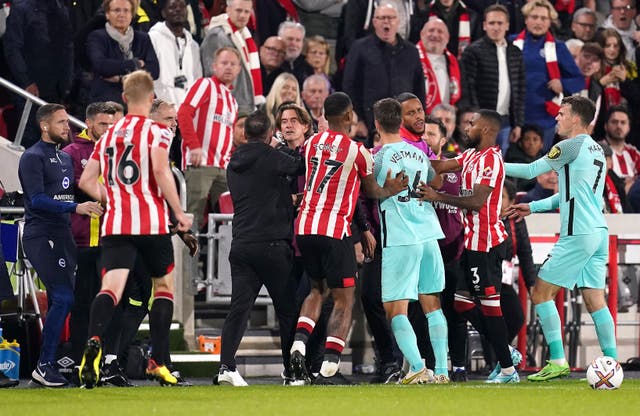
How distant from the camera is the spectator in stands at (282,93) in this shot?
12.9 metres

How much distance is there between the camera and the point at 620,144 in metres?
16.0

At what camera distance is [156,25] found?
45.1 feet

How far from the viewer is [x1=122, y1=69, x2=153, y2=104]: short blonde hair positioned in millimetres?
9117

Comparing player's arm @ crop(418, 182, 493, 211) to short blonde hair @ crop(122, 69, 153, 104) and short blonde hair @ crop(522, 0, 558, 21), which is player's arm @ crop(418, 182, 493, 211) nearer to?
short blonde hair @ crop(122, 69, 153, 104)

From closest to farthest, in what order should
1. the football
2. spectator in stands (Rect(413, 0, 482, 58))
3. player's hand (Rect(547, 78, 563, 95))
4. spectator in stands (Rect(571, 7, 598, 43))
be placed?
the football → player's hand (Rect(547, 78, 563, 95)) → spectator in stands (Rect(413, 0, 482, 58)) → spectator in stands (Rect(571, 7, 598, 43))

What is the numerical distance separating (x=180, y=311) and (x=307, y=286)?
163 cm

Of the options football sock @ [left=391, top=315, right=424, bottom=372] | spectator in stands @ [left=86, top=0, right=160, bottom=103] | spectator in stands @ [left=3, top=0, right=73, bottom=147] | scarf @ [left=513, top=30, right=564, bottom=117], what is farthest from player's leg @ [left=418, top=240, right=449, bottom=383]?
scarf @ [left=513, top=30, right=564, bottom=117]

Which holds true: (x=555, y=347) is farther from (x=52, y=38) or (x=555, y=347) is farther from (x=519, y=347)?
(x=52, y=38)

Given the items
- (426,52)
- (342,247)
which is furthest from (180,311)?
(426,52)

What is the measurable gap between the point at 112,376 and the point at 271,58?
553 centimetres

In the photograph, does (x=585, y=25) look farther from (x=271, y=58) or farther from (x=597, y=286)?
(x=597, y=286)

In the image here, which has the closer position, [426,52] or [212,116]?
[212,116]

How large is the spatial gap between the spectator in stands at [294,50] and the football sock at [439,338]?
502 centimetres

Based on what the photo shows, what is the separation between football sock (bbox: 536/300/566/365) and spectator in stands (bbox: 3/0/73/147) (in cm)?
537
